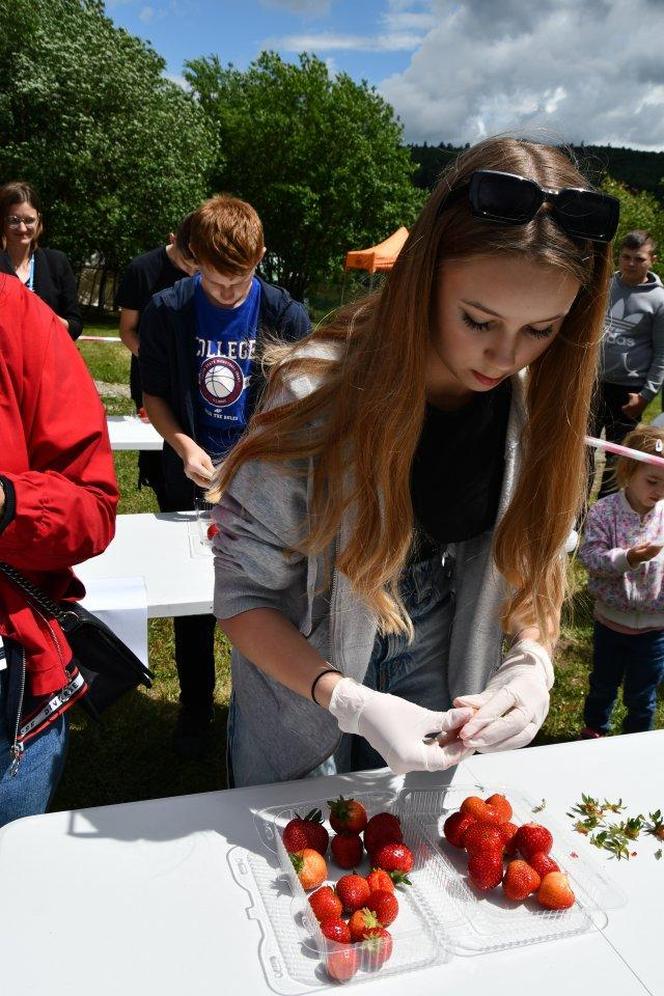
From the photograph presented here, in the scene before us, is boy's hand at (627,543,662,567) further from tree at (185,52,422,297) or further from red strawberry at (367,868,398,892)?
tree at (185,52,422,297)

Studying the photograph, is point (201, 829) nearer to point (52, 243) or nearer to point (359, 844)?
point (359, 844)

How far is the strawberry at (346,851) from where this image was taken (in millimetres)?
1199

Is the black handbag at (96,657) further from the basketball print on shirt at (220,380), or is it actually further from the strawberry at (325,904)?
the basketball print on shirt at (220,380)

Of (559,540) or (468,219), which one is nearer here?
(468,219)

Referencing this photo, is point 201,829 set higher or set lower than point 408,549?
lower

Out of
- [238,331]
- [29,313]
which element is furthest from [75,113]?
[29,313]

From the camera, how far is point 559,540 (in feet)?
4.73

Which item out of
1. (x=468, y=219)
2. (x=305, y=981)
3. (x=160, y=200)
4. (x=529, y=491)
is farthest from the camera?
(x=160, y=200)

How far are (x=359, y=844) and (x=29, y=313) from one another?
104 cm

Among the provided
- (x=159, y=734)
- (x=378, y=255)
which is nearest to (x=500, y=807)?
(x=159, y=734)

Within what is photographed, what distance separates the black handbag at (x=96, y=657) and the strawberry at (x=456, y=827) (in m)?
0.70

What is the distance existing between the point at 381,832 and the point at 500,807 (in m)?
0.23

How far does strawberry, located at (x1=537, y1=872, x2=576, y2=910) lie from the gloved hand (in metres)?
0.22

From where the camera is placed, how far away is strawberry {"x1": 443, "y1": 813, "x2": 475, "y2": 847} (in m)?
1.25
